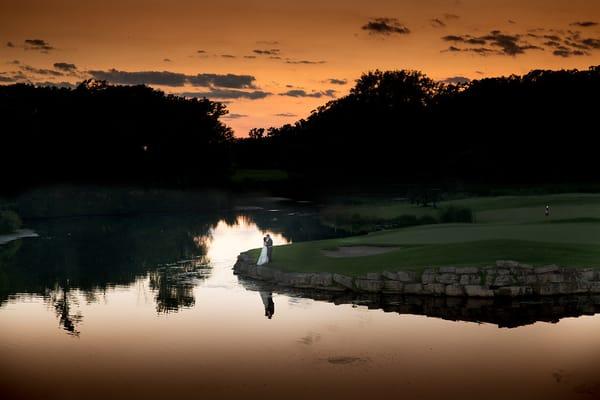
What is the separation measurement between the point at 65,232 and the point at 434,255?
123ft

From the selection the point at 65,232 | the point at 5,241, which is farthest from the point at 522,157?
the point at 5,241

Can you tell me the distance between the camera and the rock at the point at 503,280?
1112 inches

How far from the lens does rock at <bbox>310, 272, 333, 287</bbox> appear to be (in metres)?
30.4

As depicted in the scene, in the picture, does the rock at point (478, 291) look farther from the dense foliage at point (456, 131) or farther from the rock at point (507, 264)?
the dense foliage at point (456, 131)

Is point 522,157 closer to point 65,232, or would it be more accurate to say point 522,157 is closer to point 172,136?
point 172,136

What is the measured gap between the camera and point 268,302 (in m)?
28.4

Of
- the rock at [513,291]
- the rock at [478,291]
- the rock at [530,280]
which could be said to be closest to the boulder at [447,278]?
the rock at [478,291]

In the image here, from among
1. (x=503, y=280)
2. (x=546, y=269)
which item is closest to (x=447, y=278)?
(x=503, y=280)

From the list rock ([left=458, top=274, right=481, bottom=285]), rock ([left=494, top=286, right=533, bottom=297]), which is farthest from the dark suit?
rock ([left=494, top=286, right=533, bottom=297])

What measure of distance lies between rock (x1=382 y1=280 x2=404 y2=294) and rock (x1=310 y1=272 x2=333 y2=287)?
7.13ft

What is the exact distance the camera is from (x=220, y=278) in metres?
34.8

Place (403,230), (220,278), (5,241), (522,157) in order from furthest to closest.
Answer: (522,157) → (5,241) → (403,230) → (220,278)

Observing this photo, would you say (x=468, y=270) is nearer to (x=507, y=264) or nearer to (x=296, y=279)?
(x=507, y=264)

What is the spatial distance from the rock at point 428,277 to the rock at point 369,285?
1.49m
